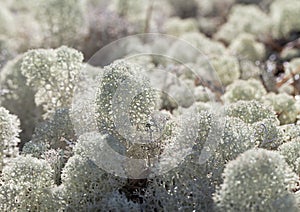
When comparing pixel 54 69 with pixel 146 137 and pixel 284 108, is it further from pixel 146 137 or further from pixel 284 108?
pixel 284 108

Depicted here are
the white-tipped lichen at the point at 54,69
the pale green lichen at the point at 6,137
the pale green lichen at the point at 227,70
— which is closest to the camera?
the pale green lichen at the point at 6,137

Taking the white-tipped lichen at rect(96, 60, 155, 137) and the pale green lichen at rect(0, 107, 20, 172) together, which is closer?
the white-tipped lichen at rect(96, 60, 155, 137)

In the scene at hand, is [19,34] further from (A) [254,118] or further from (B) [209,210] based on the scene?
(B) [209,210]

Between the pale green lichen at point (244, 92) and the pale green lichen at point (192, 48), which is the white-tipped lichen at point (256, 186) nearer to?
the pale green lichen at point (244, 92)

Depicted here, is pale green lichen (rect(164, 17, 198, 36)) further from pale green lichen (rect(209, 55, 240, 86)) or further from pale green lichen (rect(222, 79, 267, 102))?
pale green lichen (rect(222, 79, 267, 102))

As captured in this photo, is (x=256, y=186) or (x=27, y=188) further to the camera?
(x=27, y=188)

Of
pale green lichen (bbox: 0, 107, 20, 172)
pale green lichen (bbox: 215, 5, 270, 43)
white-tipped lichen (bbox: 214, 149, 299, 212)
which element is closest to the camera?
white-tipped lichen (bbox: 214, 149, 299, 212)

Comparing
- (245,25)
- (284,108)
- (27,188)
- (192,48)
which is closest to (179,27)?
(245,25)

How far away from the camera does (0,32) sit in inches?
97.1

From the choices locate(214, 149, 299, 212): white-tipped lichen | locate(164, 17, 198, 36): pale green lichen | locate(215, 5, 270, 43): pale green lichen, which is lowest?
locate(214, 149, 299, 212): white-tipped lichen

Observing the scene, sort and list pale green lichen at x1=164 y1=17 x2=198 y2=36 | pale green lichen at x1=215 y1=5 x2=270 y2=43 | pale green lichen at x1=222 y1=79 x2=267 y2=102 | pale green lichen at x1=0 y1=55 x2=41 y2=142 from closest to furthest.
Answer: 1. pale green lichen at x1=222 y1=79 x2=267 y2=102
2. pale green lichen at x1=0 y1=55 x2=41 y2=142
3. pale green lichen at x1=215 y1=5 x2=270 y2=43
4. pale green lichen at x1=164 y1=17 x2=198 y2=36

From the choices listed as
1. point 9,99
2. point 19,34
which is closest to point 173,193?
point 9,99

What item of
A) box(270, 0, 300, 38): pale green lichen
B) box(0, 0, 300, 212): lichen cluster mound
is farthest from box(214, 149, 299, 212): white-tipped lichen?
box(270, 0, 300, 38): pale green lichen

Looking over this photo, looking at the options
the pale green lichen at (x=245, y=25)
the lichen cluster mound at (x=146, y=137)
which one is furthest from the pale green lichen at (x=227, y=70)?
the pale green lichen at (x=245, y=25)
